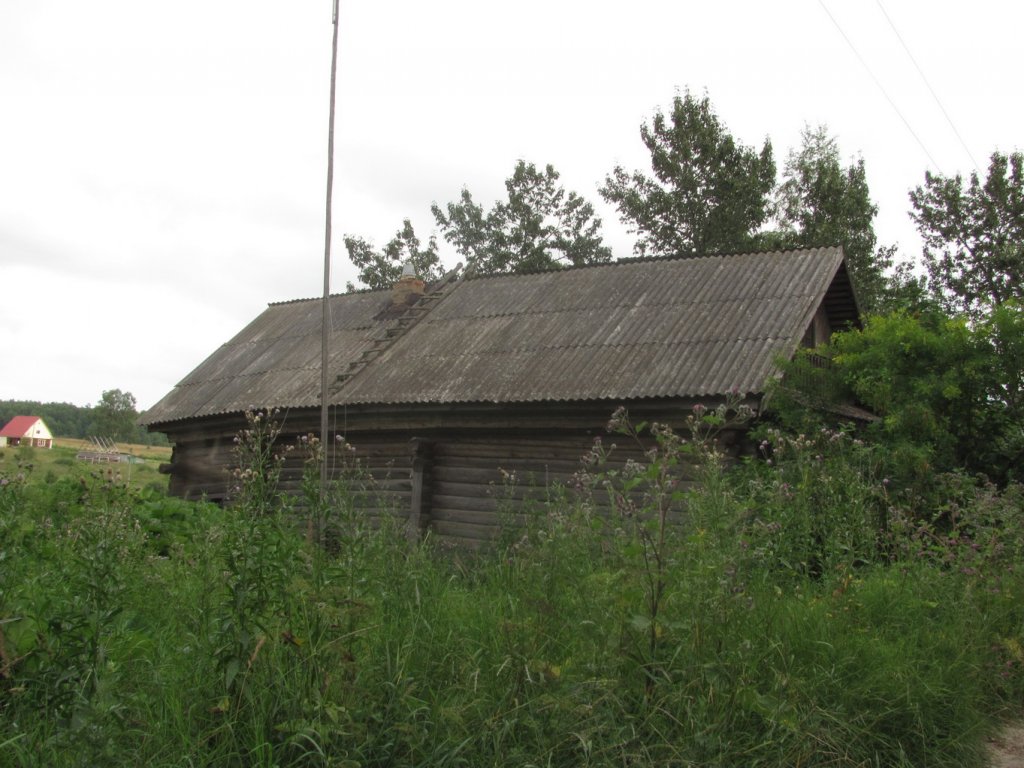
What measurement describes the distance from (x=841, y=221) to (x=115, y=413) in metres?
50.8

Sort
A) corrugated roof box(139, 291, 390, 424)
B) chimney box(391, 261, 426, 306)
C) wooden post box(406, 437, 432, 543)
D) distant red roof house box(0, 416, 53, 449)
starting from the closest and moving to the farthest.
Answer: wooden post box(406, 437, 432, 543) < corrugated roof box(139, 291, 390, 424) < chimney box(391, 261, 426, 306) < distant red roof house box(0, 416, 53, 449)

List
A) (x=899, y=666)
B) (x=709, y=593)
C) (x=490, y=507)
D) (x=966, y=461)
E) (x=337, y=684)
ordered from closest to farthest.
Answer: (x=337, y=684) < (x=709, y=593) < (x=899, y=666) < (x=966, y=461) < (x=490, y=507)

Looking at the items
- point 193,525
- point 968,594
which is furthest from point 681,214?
Result: point 968,594

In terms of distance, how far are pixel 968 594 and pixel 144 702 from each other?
12.9ft

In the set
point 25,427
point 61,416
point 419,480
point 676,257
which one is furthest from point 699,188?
point 61,416

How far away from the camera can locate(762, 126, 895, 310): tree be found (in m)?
22.6

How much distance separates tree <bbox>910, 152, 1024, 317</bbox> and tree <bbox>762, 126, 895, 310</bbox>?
6.98 feet

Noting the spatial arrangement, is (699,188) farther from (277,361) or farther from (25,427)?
(25,427)

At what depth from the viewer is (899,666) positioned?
4012 mm

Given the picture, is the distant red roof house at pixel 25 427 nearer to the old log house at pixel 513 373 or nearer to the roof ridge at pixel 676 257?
the old log house at pixel 513 373

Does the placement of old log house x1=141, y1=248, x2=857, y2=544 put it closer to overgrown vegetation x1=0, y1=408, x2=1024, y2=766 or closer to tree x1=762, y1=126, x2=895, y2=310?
overgrown vegetation x1=0, y1=408, x2=1024, y2=766

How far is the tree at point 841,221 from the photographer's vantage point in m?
22.6

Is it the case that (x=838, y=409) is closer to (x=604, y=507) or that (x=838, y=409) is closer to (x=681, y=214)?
(x=604, y=507)

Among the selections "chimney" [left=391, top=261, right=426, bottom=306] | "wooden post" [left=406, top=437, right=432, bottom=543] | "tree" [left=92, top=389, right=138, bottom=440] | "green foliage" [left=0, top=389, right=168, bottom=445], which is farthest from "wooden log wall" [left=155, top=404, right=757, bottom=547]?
"tree" [left=92, top=389, right=138, bottom=440]
